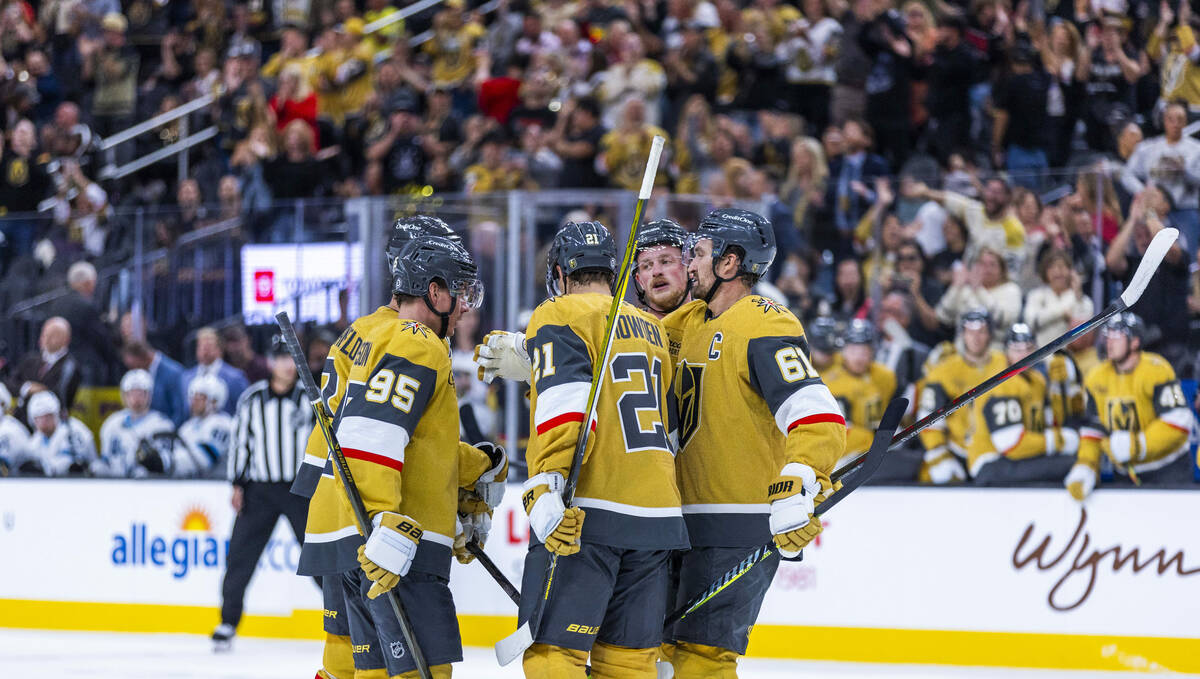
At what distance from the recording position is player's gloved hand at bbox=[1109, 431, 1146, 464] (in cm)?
678

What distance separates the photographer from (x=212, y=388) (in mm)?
8188

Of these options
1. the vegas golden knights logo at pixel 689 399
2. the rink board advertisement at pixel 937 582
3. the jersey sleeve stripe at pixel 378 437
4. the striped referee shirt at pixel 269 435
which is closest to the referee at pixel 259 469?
the striped referee shirt at pixel 269 435

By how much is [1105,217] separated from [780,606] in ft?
7.65

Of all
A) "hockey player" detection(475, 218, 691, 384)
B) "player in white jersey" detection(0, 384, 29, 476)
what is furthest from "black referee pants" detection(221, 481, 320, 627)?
"hockey player" detection(475, 218, 691, 384)

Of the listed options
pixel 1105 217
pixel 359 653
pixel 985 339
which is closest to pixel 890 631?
pixel 985 339

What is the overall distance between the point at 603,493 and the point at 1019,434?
3644 millimetres

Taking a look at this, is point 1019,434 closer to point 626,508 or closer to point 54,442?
point 626,508

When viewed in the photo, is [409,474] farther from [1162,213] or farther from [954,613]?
[1162,213]

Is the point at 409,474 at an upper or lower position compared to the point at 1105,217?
lower

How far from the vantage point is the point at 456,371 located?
7668 millimetres

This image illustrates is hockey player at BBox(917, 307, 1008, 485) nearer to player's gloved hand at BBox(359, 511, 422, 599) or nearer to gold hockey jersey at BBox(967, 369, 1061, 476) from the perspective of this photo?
gold hockey jersey at BBox(967, 369, 1061, 476)

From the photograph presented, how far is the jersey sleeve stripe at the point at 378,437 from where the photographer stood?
12.4 feet

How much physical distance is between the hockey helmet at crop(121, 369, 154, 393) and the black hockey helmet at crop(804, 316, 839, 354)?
3.57m

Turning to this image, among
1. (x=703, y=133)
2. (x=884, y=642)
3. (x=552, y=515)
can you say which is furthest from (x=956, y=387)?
(x=552, y=515)
